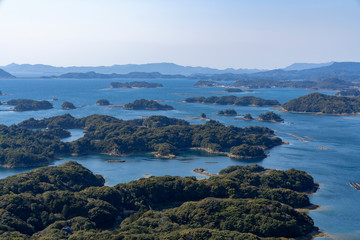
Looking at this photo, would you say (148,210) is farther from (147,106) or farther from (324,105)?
(324,105)

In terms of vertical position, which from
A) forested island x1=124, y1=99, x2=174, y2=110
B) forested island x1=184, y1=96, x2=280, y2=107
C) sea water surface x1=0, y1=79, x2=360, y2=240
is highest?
forested island x1=184, y1=96, x2=280, y2=107

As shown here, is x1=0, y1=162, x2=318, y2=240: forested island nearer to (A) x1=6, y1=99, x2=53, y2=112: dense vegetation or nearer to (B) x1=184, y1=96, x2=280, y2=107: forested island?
(A) x1=6, y1=99, x2=53, y2=112: dense vegetation

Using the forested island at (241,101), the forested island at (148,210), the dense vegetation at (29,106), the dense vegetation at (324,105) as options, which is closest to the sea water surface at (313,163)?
the forested island at (148,210)

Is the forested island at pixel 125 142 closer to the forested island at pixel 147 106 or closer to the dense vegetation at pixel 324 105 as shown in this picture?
the forested island at pixel 147 106

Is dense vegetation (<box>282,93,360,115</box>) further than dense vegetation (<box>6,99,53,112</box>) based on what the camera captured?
Yes

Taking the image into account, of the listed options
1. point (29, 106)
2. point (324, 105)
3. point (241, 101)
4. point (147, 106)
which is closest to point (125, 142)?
point (147, 106)

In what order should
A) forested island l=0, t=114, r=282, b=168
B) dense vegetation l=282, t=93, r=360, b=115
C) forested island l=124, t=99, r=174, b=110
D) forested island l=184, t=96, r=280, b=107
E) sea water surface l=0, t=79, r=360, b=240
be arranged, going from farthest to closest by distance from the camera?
forested island l=184, t=96, r=280, b=107 → forested island l=124, t=99, r=174, b=110 → dense vegetation l=282, t=93, r=360, b=115 → forested island l=0, t=114, r=282, b=168 → sea water surface l=0, t=79, r=360, b=240

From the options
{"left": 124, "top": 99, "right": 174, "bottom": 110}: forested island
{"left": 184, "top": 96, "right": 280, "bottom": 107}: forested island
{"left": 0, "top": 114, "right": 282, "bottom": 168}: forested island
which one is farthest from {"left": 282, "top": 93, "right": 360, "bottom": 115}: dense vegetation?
{"left": 0, "top": 114, "right": 282, "bottom": 168}: forested island
